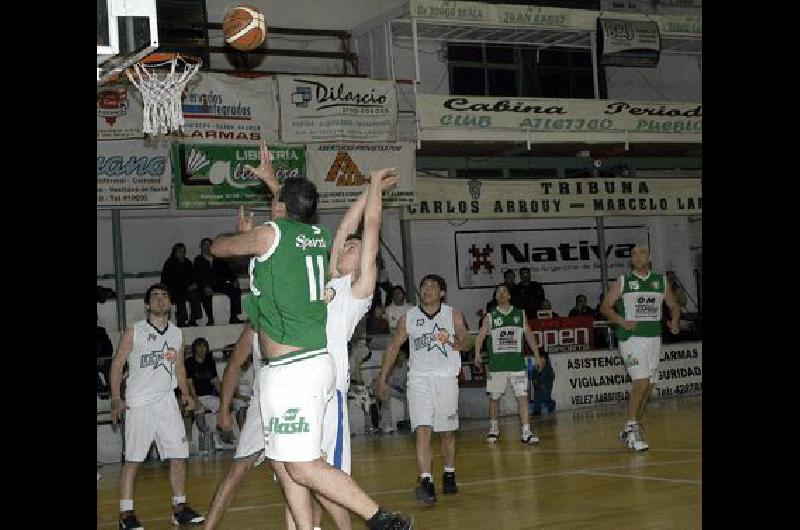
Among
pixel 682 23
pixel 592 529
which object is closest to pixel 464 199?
pixel 682 23

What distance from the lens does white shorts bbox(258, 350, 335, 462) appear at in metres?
6.39

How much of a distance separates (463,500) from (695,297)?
21.5 m

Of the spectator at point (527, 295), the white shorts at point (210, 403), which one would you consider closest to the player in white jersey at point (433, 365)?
the white shorts at point (210, 403)

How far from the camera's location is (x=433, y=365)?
11.3 m

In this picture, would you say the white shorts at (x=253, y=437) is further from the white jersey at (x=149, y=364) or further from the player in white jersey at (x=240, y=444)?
the white jersey at (x=149, y=364)

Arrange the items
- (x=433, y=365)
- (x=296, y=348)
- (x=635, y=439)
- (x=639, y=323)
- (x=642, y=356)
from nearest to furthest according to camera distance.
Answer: (x=296, y=348) → (x=433, y=365) → (x=635, y=439) → (x=642, y=356) → (x=639, y=323)

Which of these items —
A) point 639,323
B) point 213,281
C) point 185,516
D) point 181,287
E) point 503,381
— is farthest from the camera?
point 213,281

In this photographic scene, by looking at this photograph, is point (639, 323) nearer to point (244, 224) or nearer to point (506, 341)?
point (506, 341)

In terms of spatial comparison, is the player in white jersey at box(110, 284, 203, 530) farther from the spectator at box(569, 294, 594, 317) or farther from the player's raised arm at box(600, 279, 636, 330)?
the spectator at box(569, 294, 594, 317)

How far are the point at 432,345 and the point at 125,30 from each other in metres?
5.03

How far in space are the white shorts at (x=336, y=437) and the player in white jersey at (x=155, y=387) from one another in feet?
11.1

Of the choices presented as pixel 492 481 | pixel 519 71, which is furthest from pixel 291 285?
pixel 519 71

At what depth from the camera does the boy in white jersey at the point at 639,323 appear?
46.5 feet
